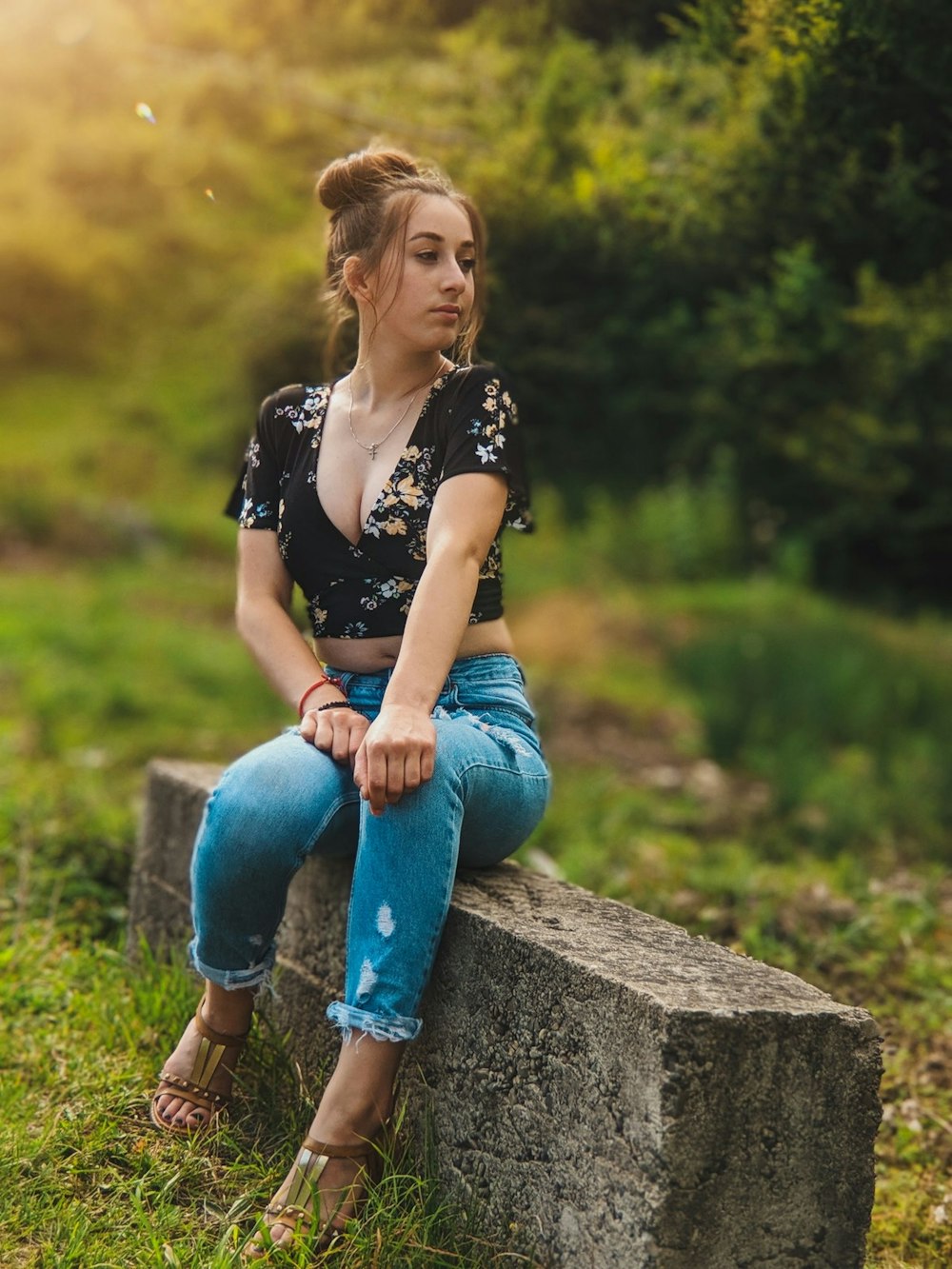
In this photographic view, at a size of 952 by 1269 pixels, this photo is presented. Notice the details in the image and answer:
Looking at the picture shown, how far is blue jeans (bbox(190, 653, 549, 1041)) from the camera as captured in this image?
73.4 inches

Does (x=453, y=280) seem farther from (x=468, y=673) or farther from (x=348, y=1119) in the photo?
(x=348, y=1119)

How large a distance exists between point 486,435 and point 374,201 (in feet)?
1.45

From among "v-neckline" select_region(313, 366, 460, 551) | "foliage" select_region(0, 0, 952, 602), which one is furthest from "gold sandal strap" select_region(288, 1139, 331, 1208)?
"foliage" select_region(0, 0, 952, 602)

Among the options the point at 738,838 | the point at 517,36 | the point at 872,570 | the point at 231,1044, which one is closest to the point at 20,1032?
the point at 231,1044

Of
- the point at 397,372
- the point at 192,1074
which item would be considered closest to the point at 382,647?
the point at 397,372

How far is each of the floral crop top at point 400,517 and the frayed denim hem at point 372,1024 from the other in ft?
2.03

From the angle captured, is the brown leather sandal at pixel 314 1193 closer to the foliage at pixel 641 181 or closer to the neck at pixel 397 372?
the neck at pixel 397 372

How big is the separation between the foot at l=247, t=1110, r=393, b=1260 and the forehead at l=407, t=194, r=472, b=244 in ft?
4.38

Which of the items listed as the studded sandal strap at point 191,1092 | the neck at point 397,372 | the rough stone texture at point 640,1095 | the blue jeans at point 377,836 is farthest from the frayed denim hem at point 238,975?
the neck at point 397,372

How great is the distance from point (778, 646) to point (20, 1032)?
5419 millimetres

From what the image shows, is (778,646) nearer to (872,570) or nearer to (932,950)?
(872,570)

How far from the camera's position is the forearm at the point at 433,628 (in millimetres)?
1924

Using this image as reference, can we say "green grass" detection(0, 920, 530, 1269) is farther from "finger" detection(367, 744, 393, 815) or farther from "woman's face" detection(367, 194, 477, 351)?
"woman's face" detection(367, 194, 477, 351)

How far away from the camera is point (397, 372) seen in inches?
89.0
